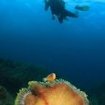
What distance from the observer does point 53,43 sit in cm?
5759

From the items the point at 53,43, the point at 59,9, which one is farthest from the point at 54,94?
the point at 53,43

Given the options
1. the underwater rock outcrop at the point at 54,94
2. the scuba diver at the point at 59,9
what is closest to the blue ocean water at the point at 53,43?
the scuba diver at the point at 59,9

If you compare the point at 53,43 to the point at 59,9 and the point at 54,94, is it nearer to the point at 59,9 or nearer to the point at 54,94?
the point at 59,9

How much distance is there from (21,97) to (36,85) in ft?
0.76

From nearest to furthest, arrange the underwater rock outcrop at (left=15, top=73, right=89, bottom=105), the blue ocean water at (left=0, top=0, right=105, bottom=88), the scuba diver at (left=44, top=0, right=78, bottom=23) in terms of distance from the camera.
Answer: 1. the underwater rock outcrop at (left=15, top=73, right=89, bottom=105)
2. the scuba diver at (left=44, top=0, right=78, bottom=23)
3. the blue ocean water at (left=0, top=0, right=105, bottom=88)

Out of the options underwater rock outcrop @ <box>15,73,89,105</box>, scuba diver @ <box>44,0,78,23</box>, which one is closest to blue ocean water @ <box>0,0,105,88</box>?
scuba diver @ <box>44,0,78,23</box>

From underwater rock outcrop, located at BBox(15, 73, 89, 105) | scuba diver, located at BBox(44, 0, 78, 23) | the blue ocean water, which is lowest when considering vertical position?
underwater rock outcrop, located at BBox(15, 73, 89, 105)

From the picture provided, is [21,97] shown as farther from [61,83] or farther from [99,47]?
[99,47]

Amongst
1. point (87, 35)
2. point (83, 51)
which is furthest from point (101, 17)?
point (83, 51)

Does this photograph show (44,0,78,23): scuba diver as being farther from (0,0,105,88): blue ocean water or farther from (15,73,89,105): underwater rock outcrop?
(0,0,105,88): blue ocean water

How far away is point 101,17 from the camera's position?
37.6 meters

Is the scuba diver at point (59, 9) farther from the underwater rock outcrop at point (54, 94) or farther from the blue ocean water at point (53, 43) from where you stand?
the blue ocean water at point (53, 43)

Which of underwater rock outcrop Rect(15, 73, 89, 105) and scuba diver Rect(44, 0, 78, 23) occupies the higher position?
scuba diver Rect(44, 0, 78, 23)

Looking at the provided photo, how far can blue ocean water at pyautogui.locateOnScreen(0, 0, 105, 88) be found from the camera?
4816 cm
